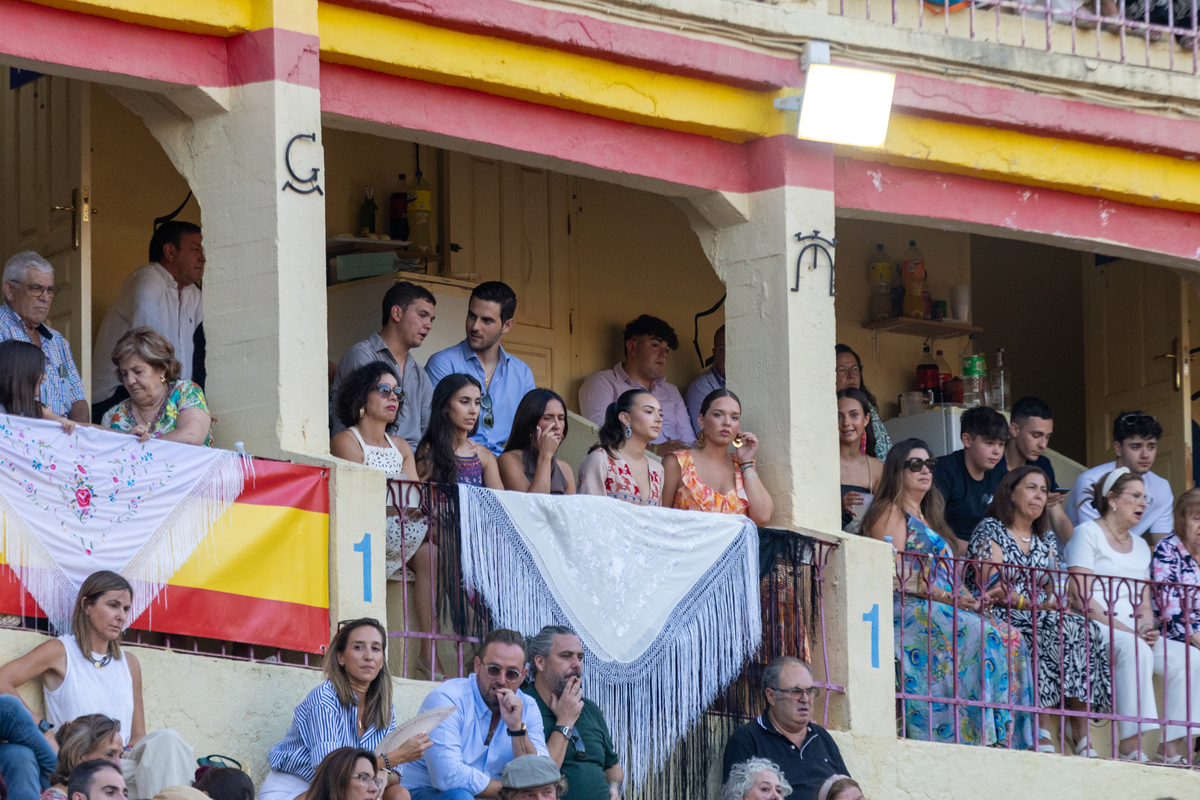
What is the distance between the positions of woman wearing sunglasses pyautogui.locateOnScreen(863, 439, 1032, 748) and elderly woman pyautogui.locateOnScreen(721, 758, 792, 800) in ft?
5.12

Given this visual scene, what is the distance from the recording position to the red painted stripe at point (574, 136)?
→ 8.85 m

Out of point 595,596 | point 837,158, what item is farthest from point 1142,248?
point 595,596

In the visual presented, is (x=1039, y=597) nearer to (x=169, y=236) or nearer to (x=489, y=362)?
(x=489, y=362)

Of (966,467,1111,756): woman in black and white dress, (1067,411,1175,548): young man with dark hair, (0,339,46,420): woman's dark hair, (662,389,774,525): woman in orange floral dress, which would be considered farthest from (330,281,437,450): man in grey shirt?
(1067,411,1175,548): young man with dark hair

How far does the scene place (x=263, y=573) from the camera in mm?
7703

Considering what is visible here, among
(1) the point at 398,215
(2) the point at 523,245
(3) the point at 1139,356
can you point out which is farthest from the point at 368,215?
(3) the point at 1139,356

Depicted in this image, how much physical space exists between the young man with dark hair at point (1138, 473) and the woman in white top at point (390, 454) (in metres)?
4.25

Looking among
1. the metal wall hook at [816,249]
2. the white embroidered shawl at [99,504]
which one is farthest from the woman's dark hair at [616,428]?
the white embroidered shawl at [99,504]

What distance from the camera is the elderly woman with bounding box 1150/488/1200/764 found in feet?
32.9

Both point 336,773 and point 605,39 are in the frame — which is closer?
point 336,773

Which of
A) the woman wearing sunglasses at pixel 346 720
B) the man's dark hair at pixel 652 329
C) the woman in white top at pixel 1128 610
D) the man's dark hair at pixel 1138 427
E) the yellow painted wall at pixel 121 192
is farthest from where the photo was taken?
the man's dark hair at pixel 652 329

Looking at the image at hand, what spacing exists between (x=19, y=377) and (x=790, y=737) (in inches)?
141

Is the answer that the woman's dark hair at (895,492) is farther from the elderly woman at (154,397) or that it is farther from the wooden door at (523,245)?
the elderly woman at (154,397)

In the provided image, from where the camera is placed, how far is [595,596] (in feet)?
27.7
